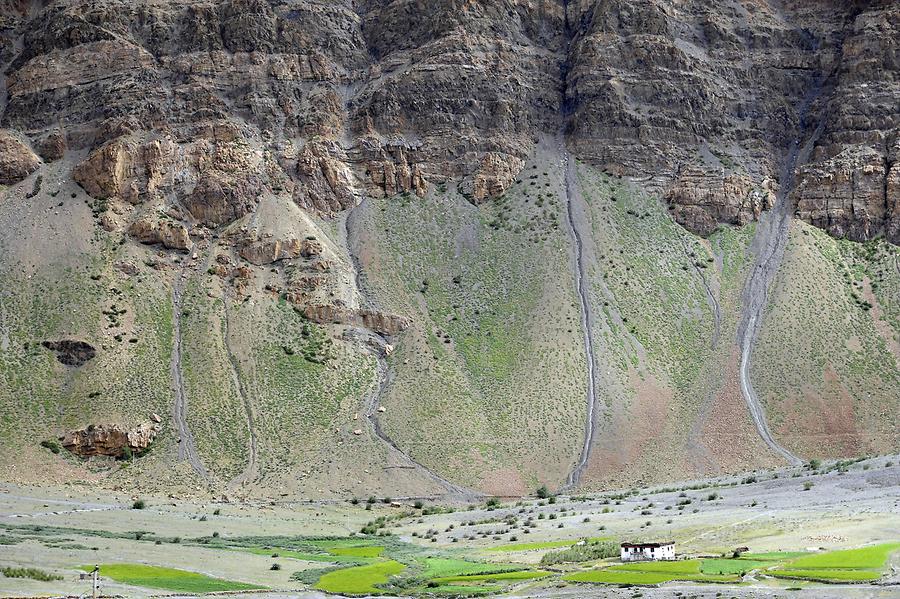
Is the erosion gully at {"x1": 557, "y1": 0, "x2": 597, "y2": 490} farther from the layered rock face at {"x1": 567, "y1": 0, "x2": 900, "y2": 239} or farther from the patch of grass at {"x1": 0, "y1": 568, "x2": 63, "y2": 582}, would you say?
the patch of grass at {"x1": 0, "y1": 568, "x2": 63, "y2": 582}

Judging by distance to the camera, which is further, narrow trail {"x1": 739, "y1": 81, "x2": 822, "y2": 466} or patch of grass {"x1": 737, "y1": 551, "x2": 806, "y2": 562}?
narrow trail {"x1": 739, "y1": 81, "x2": 822, "y2": 466}

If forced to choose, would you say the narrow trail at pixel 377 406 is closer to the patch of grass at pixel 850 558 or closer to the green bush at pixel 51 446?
the green bush at pixel 51 446

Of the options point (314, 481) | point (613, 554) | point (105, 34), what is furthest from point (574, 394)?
point (105, 34)

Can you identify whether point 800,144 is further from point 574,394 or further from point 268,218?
point 268,218

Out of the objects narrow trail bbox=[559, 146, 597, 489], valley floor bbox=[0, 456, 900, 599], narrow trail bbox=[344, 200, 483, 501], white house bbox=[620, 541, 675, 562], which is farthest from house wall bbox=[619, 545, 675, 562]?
narrow trail bbox=[559, 146, 597, 489]

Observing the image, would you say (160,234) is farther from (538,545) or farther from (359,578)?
(359,578)
